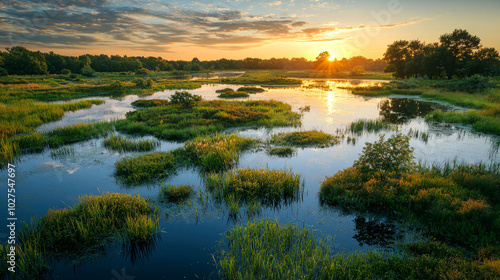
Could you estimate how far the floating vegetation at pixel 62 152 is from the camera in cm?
1606

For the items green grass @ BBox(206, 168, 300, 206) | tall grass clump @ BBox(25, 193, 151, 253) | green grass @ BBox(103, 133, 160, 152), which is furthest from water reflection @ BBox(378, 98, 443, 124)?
tall grass clump @ BBox(25, 193, 151, 253)

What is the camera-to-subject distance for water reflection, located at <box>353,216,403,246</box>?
27.1 feet

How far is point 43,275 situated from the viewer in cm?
677

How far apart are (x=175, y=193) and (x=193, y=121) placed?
1410 centimetres

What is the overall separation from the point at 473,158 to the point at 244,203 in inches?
589

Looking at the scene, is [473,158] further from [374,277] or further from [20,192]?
[20,192]

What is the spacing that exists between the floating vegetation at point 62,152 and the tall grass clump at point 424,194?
16.5 metres

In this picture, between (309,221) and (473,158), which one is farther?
(473,158)

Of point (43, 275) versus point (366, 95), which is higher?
point (366, 95)

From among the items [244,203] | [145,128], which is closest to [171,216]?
[244,203]

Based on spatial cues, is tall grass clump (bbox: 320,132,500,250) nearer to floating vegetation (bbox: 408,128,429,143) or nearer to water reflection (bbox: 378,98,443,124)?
floating vegetation (bbox: 408,128,429,143)

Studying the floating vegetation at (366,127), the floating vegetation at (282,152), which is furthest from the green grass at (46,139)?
the floating vegetation at (366,127)

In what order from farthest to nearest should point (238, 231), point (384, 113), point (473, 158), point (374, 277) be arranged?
1. point (384, 113)
2. point (473, 158)
3. point (238, 231)
4. point (374, 277)

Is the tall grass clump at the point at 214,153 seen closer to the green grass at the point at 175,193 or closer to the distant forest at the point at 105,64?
the green grass at the point at 175,193
